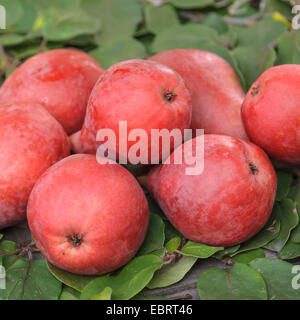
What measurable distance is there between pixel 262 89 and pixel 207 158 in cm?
21

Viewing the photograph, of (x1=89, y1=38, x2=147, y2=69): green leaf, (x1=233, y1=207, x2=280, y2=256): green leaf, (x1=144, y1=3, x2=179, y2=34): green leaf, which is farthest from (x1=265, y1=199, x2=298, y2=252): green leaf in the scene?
(x1=144, y1=3, x2=179, y2=34): green leaf

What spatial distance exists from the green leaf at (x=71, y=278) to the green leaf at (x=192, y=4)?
1.05m

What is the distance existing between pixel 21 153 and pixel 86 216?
214 mm

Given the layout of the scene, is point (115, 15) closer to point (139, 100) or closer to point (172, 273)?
point (139, 100)

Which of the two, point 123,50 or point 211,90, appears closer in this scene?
point 211,90

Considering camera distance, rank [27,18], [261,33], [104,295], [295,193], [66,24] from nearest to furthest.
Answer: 1. [104,295]
2. [295,193]
3. [261,33]
4. [66,24]
5. [27,18]

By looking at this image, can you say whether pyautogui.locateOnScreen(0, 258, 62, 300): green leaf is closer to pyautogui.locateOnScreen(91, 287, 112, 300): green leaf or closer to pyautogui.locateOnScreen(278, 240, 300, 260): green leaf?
pyautogui.locateOnScreen(91, 287, 112, 300): green leaf

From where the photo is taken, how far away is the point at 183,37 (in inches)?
48.9

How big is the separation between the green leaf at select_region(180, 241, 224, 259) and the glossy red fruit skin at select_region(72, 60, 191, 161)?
22cm

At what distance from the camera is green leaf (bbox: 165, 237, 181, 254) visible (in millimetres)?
795

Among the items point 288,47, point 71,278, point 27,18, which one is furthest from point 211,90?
point 27,18

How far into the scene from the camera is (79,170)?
2.43ft

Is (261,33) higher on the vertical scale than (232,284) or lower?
higher
